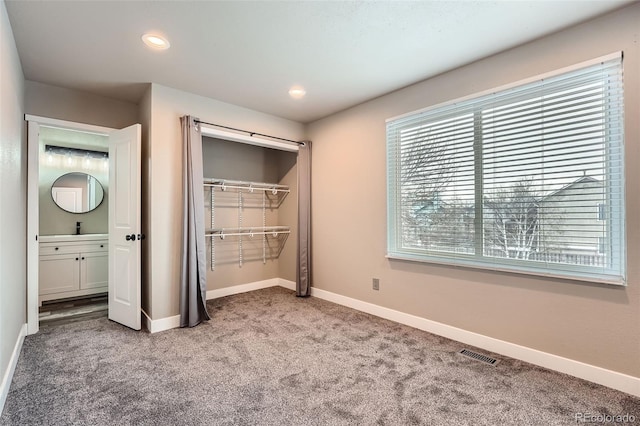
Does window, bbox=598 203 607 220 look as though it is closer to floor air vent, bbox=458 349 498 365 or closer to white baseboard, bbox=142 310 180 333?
floor air vent, bbox=458 349 498 365

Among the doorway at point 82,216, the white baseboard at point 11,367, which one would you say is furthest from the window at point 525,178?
the white baseboard at point 11,367

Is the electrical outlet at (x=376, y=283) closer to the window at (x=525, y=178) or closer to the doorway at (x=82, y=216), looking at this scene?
the window at (x=525, y=178)

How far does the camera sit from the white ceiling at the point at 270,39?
198 cm

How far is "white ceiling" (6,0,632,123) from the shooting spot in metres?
1.98

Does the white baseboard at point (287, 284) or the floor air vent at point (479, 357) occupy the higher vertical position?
the white baseboard at point (287, 284)

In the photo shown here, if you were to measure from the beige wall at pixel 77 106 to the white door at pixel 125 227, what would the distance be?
0.98ft

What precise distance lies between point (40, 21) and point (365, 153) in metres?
2.98

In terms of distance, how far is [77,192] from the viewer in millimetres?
4582

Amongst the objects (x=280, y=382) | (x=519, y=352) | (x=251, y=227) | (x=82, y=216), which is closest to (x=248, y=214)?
(x=251, y=227)

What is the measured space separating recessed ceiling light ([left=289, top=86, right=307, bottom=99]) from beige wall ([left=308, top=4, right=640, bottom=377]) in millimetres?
716

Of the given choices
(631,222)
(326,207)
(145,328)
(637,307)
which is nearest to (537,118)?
(631,222)

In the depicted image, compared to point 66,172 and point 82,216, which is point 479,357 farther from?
point 66,172

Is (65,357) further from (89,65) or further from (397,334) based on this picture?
(397,334)

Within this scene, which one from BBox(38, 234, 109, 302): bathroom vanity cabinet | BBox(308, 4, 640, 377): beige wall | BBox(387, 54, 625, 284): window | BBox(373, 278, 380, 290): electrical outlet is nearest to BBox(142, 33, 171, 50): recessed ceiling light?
BBox(308, 4, 640, 377): beige wall
